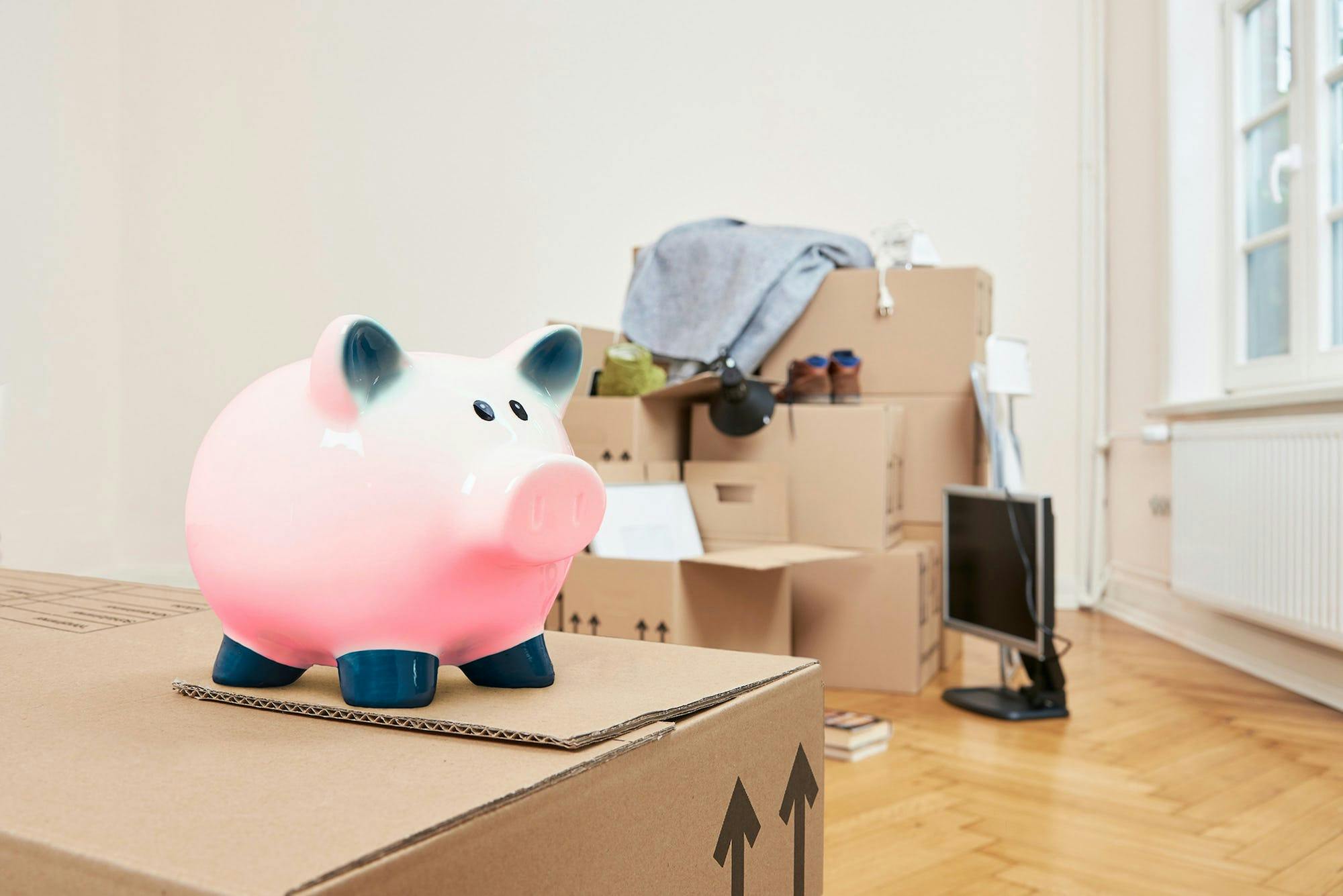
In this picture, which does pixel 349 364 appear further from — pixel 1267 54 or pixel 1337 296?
pixel 1267 54

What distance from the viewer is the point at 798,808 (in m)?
0.62

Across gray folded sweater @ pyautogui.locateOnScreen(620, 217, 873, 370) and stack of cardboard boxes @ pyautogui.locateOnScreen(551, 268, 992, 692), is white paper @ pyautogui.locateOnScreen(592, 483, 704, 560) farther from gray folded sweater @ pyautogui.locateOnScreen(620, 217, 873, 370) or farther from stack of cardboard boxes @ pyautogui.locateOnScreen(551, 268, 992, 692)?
gray folded sweater @ pyautogui.locateOnScreen(620, 217, 873, 370)

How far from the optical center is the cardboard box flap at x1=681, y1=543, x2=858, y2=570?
1916 millimetres

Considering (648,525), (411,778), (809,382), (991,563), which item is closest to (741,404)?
(809,382)

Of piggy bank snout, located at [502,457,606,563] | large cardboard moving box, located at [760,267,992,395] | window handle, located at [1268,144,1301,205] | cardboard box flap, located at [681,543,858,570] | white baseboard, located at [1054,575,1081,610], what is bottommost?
white baseboard, located at [1054,575,1081,610]

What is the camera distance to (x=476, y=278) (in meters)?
3.58

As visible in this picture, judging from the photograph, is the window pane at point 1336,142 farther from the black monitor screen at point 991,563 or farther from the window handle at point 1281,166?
the black monitor screen at point 991,563

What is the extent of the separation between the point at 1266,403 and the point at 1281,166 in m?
0.67

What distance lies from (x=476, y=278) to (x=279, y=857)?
3377mm

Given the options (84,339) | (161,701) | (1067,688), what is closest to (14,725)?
(161,701)

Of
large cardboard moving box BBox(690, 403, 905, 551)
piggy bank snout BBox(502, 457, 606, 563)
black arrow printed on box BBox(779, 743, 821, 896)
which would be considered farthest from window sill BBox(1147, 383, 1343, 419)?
piggy bank snout BBox(502, 457, 606, 563)

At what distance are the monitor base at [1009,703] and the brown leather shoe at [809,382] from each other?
0.75 m

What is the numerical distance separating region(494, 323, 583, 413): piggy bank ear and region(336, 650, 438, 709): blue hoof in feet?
0.60

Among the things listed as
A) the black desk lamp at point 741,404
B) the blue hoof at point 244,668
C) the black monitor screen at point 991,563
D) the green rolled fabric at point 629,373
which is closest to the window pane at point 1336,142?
the black monitor screen at point 991,563
